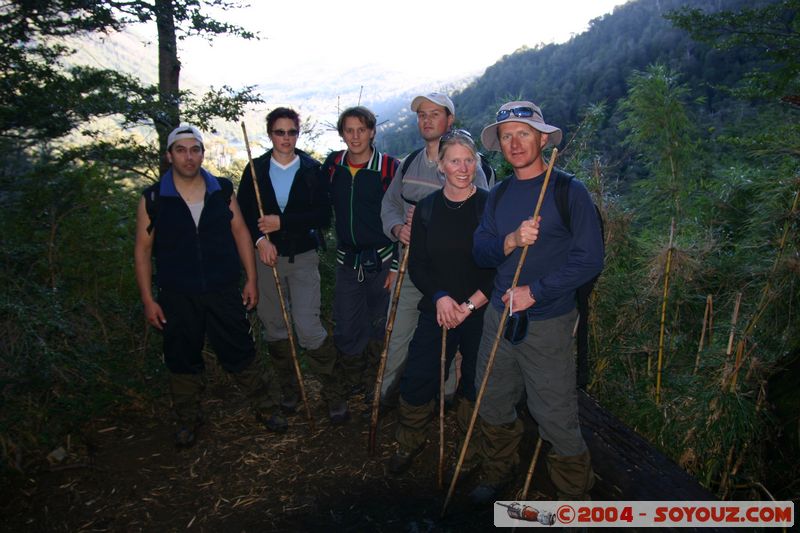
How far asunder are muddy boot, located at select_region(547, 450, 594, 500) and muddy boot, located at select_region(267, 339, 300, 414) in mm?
2610

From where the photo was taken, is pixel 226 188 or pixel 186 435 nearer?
pixel 226 188

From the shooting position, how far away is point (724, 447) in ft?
11.7

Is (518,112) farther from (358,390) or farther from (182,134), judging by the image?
(358,390)

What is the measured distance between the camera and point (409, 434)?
3.95 m

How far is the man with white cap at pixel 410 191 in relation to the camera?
408 cm

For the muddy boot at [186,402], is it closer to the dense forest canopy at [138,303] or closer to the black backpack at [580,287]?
the dense forest canopy at [138,303]

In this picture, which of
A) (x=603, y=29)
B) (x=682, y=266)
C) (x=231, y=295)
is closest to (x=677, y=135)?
(x=682, y=266)

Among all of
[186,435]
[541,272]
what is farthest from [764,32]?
[186,435]

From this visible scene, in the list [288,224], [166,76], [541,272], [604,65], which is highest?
[604,65]

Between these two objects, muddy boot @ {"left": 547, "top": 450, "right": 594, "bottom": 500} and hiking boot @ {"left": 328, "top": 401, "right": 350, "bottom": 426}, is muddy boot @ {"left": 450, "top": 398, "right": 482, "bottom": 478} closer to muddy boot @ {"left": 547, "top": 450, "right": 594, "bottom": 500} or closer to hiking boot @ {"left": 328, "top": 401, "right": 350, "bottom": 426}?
muddy boot @ {"left": 547, "top": 450, "right": 594, "bottom": 500}

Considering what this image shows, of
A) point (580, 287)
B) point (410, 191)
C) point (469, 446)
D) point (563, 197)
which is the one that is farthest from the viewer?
point (410, 191)

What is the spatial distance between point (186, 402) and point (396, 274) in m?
2.21

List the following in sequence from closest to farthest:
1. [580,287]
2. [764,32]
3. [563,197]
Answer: [563,197] < [580,287] < [764,32]

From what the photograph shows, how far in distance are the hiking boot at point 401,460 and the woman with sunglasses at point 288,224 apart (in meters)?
1.21
